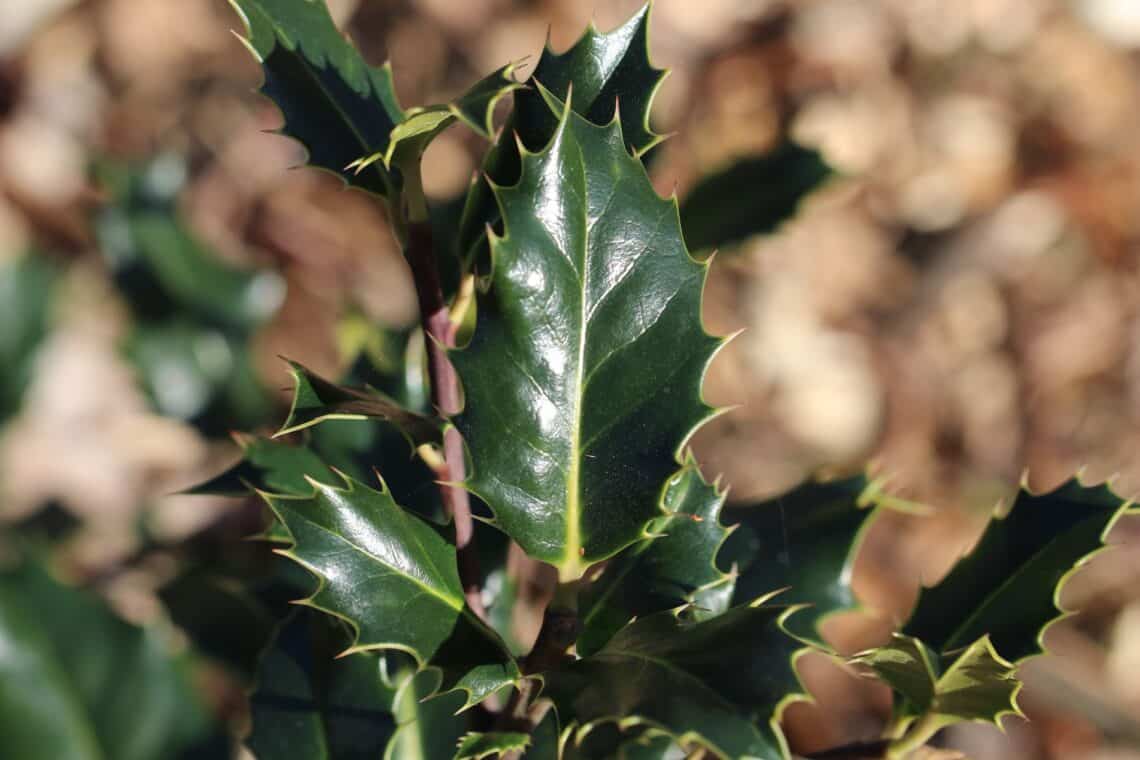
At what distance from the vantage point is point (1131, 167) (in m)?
2.69

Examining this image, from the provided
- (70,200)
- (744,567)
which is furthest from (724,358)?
(744,567)

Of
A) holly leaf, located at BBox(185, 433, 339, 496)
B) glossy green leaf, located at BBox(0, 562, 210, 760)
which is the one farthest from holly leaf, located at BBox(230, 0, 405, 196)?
glossy green leaf, located at BBox(0, 562, 210, 760)

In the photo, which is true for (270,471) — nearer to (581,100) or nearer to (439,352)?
(439,352)

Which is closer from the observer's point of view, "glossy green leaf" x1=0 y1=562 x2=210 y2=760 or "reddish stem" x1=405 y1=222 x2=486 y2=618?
"reddish stem" x1=405 y1=222 x2=486 y2=618

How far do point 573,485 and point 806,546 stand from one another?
0.26 meters

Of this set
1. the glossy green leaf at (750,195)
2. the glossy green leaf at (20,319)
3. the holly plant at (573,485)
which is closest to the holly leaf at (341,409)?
the holly plant at (573,485)

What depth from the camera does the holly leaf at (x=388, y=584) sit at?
0.56 metres

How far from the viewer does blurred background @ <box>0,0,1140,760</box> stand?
7.54ft

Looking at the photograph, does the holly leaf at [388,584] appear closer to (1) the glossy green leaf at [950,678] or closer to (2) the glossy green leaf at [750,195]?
(1) the glossy green leaf at [950,678]

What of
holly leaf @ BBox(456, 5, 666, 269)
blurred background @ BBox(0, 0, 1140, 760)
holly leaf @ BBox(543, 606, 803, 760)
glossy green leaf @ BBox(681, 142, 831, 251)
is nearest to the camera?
holly leaf @ BBox(543, 606, 803, 760)

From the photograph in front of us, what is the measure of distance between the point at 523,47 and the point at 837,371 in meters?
1.02

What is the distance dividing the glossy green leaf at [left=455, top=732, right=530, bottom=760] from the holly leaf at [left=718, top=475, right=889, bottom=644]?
8.5 inches

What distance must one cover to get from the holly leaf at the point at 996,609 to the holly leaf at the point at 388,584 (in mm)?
190

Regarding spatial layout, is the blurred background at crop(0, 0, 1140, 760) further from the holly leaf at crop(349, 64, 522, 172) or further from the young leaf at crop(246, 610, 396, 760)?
the holly leaf at crop(349, 64, 522, 172)
